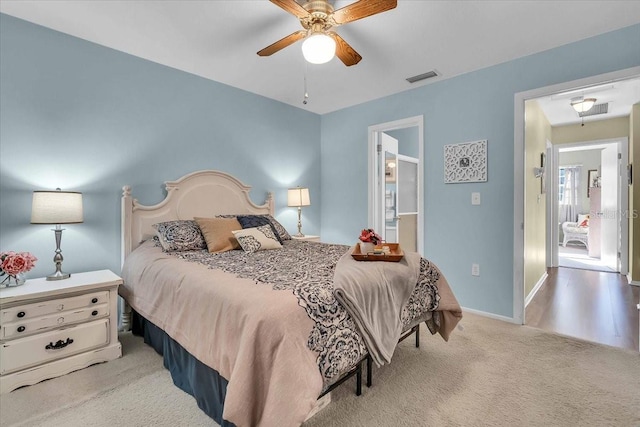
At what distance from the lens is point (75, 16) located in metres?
2.29

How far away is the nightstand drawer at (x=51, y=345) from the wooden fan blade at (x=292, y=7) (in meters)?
2.43

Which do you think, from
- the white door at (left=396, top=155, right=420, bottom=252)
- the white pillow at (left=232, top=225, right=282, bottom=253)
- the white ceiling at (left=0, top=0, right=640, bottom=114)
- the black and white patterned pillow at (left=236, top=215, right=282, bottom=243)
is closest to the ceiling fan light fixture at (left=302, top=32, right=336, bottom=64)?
the white ceiling at (left=0, top=0, right=640, bottom=114)

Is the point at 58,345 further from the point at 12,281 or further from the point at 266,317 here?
the point at 266,317

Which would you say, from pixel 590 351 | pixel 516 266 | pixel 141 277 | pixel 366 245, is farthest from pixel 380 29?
pixel 590 351

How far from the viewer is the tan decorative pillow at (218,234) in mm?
2662

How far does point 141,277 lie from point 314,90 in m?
2.77

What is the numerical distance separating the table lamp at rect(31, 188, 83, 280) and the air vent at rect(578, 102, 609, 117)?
6.14 metres

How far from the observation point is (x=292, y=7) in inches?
70.8

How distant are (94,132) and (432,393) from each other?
3.29 meters

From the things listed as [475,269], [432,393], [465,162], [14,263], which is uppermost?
[465,162]

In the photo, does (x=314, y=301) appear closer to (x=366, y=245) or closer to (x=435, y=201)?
(x=366, y=245)

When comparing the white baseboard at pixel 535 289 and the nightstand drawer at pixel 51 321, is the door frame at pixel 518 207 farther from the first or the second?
the nightstand drawer at pixel 51 321

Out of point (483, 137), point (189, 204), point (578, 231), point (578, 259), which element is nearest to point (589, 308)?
point (483, 137)

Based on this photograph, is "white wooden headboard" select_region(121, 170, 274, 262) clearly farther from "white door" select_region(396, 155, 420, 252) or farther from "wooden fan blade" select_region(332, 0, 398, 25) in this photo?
"wooden fan blade" select_region(332, 0, 398, 25)
